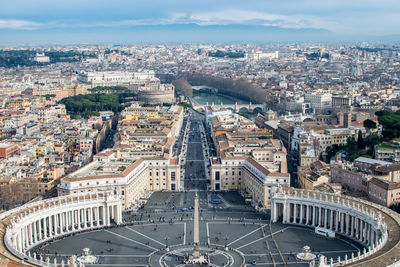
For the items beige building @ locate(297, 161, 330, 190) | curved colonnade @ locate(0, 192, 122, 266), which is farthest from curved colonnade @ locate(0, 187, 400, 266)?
beige building @ locate(297, 161, 330, 190)

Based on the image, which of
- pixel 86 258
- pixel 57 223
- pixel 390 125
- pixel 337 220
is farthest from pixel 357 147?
pixel 86 258

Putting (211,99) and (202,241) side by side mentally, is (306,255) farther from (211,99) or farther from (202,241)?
(211,99)

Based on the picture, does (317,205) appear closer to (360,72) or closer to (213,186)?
(213,186)

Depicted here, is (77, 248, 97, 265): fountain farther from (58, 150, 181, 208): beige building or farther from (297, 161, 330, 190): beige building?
(297, 161, 330, 190): beige building

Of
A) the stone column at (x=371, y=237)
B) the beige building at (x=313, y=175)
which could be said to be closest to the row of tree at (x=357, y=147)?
the beige building at (x=313, y=175)

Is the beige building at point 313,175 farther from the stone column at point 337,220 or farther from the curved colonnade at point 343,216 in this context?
the stone column at point 337,220

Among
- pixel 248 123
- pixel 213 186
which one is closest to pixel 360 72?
pixel 248 123
